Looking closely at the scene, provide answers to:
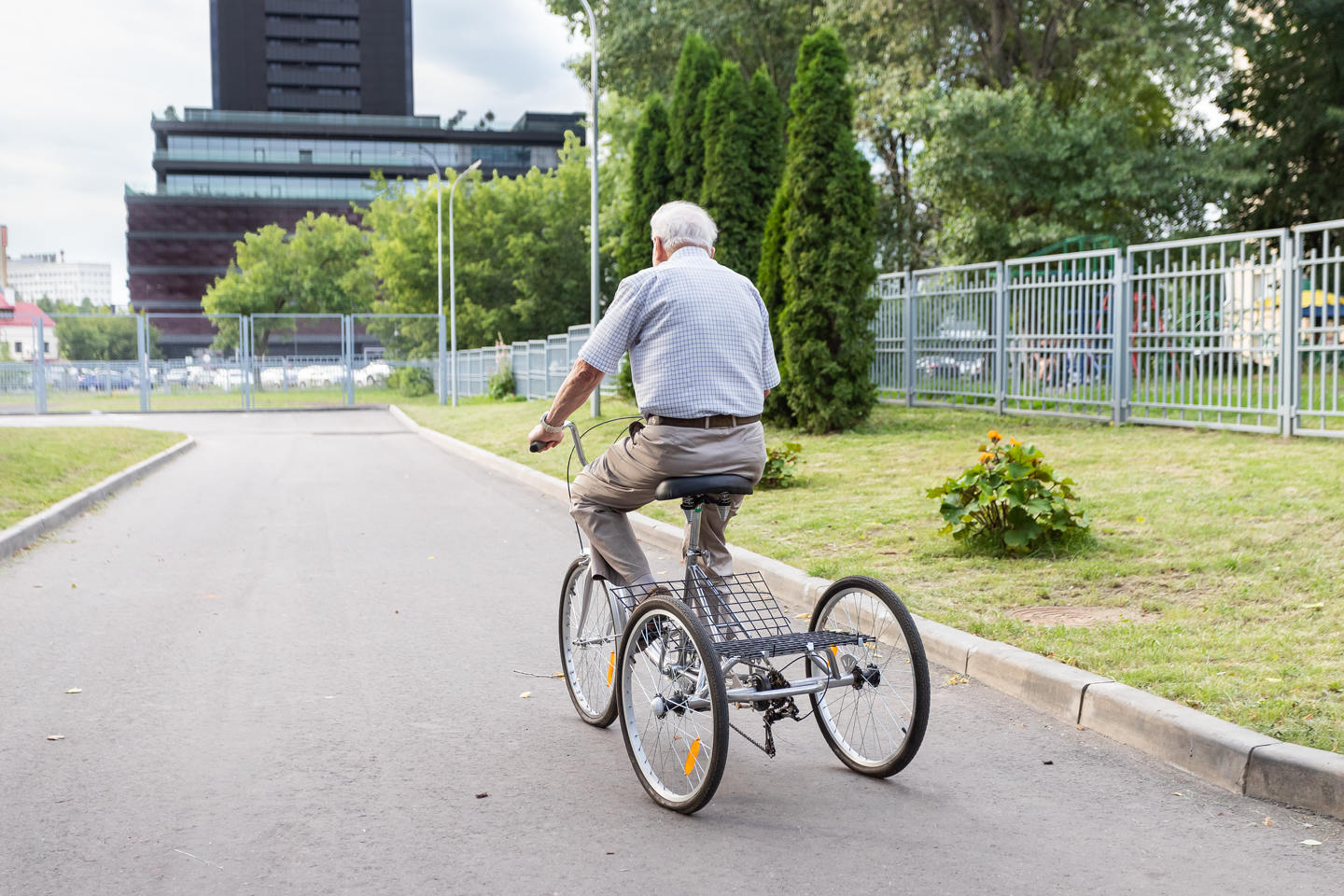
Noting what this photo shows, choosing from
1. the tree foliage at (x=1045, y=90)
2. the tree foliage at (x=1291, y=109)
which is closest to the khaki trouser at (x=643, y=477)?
the tree foliage at (x=1045, y=90)

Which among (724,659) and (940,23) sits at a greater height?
(940,23)

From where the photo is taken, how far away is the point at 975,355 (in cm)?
1794

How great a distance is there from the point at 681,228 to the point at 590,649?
1.71 meters

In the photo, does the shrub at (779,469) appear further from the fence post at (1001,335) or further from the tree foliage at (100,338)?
the tree foliage at (100,338)

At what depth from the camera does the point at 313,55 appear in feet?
377

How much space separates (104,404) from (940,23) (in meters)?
26.7

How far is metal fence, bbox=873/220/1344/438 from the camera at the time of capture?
1227 cm

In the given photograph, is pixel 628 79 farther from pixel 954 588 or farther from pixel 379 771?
pixel 379 771

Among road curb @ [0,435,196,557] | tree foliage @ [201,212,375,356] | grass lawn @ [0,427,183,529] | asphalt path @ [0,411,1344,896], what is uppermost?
tree foliage @ [201,212,375,356]

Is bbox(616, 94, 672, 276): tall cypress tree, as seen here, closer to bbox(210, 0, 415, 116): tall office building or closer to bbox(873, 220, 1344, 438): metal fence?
bbox(873, 220, 1344, 438): metal fence

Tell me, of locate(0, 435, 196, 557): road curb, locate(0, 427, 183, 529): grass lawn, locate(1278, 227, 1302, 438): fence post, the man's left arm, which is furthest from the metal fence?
locate(0, 427, 183, 529): grass lawn

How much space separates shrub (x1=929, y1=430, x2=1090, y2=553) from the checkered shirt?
3645 mm

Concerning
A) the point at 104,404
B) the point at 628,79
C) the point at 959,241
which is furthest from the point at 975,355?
the point at 104,404

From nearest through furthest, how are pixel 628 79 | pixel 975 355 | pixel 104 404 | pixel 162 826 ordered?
1. pixel 162 826
2. pixel 975 355
3. pixel 628 79
4. pixel 104 404
